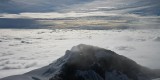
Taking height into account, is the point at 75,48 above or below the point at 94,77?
above

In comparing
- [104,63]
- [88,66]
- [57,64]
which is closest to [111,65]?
[104,63]

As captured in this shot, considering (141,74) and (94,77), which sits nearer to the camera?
(94,77)

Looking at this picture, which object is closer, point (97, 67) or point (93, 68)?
point (93, 68)

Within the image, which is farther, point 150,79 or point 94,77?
point 150,79

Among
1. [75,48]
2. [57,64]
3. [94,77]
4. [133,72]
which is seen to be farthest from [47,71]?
[133,72]

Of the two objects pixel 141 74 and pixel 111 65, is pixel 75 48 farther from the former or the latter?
pixel 141 74

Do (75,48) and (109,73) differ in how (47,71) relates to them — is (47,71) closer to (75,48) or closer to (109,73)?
(75,48)
